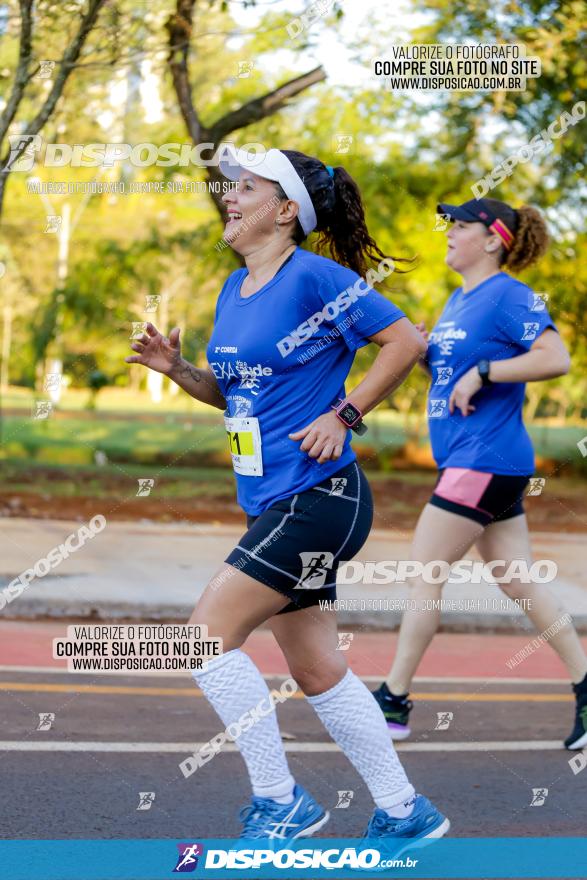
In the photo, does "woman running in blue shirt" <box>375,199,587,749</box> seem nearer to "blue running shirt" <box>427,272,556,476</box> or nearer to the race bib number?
"blue running shirt" <box>427,272,556,476</box>

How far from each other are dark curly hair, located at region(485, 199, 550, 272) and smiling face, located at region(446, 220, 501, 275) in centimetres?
6

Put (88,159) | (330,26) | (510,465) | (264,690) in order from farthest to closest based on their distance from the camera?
(330,26) < (88,159) < (510,465) < (264,690)

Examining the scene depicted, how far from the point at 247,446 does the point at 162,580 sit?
18.7 feet

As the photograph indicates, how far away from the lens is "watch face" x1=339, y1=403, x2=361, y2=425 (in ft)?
10.8

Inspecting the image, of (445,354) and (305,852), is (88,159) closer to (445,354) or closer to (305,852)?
(445,354)

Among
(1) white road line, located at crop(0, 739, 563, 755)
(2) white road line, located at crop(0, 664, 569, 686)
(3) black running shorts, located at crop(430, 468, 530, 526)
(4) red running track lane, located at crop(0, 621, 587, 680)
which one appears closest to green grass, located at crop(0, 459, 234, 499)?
(4) red running track lane, located at crop(0, 621, 587, 680)

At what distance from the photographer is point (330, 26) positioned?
455 inches

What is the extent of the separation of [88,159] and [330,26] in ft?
8.94

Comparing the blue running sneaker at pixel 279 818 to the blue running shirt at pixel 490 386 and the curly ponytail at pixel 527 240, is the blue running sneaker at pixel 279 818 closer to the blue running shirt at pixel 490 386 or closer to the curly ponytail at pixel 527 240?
the blue running shirt at pixel 490 386

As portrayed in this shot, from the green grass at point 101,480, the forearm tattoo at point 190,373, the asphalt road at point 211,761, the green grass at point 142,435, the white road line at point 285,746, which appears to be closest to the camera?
the forearm tattoo at point 190,373

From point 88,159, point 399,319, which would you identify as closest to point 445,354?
point 399,319

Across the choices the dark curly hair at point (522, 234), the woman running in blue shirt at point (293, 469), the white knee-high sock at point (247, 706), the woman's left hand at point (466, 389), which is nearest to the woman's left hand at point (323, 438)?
the woman running in blue shirt at point (293, 469)

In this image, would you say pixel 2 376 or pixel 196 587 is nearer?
pixel 196 587

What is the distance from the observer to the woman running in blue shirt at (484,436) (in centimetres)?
483
